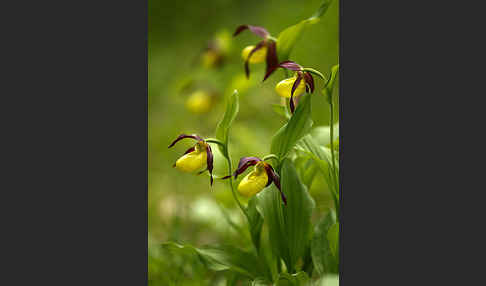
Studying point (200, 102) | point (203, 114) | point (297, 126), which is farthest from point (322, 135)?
point (203, 114)

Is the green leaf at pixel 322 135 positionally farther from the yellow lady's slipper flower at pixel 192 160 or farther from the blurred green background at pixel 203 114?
the yellow lady's slipper flower at pixel 192 160

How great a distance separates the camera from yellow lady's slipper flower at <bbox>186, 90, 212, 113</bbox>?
2.39 meters

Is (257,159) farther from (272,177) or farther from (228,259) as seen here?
(228,259)

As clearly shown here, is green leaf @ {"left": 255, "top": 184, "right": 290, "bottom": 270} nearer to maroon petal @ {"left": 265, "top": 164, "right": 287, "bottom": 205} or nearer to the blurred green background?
maroon petal @ {"left": 265, "top": 164, "right": 287, "bottom": 205}

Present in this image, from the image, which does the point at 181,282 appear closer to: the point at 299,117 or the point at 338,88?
the point at 299,117

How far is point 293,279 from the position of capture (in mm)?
1334

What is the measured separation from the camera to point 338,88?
139 cm

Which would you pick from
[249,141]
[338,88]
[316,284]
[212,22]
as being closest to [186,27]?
[212,22]

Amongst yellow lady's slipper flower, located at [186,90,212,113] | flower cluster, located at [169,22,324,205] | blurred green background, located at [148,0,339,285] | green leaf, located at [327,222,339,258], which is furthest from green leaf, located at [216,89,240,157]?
yellow lady's slipper flower, located at [186,90,212,113]

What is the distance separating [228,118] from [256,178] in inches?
8.5

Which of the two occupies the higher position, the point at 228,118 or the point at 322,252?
the point at 228,118

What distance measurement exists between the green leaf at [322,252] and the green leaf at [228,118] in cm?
41

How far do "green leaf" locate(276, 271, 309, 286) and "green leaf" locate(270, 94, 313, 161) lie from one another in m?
0.36

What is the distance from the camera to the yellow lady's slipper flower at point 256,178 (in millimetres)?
1281
